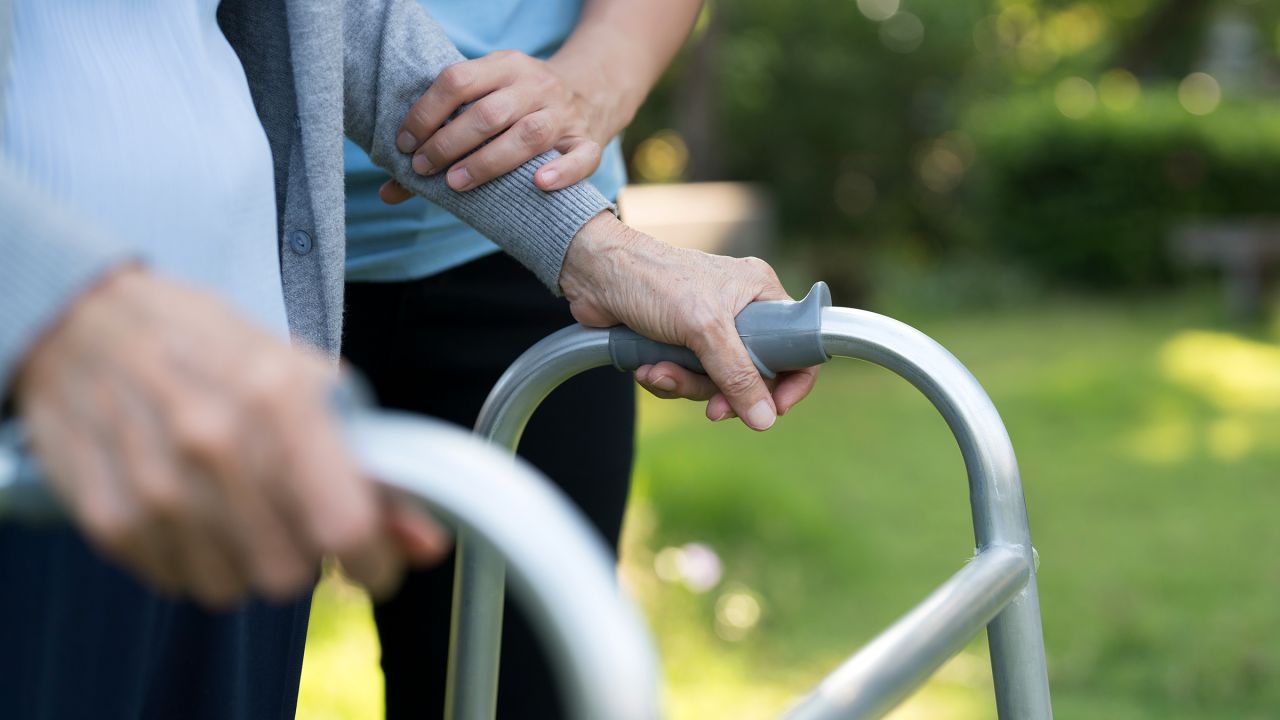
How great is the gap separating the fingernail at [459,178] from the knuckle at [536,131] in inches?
2.1

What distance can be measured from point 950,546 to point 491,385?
9.32ft

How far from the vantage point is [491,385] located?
130 centimetres

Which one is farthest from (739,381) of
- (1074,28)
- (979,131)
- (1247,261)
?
(1074,28)

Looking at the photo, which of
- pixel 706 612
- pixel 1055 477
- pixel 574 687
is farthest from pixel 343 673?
pixel 1055 477

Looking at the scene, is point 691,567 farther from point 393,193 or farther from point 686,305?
point 686,305

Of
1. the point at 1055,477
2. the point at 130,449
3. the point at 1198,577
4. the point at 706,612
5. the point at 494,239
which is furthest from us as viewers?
the point at 1055,477

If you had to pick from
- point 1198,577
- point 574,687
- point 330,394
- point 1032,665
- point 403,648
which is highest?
point 330,394

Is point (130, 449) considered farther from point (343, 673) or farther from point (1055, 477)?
point (1055, 477)

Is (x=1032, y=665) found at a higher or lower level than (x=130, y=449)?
lower

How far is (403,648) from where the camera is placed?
1388 mm

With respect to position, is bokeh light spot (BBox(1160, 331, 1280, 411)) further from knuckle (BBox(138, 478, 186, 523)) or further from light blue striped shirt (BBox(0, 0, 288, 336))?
knuckle (BBox(138, 478, 186, 523))

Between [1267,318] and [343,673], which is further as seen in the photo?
[1267,318]

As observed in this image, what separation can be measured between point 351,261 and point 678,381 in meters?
0.46

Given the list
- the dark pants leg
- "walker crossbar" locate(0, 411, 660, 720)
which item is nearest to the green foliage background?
the dark pants leg
